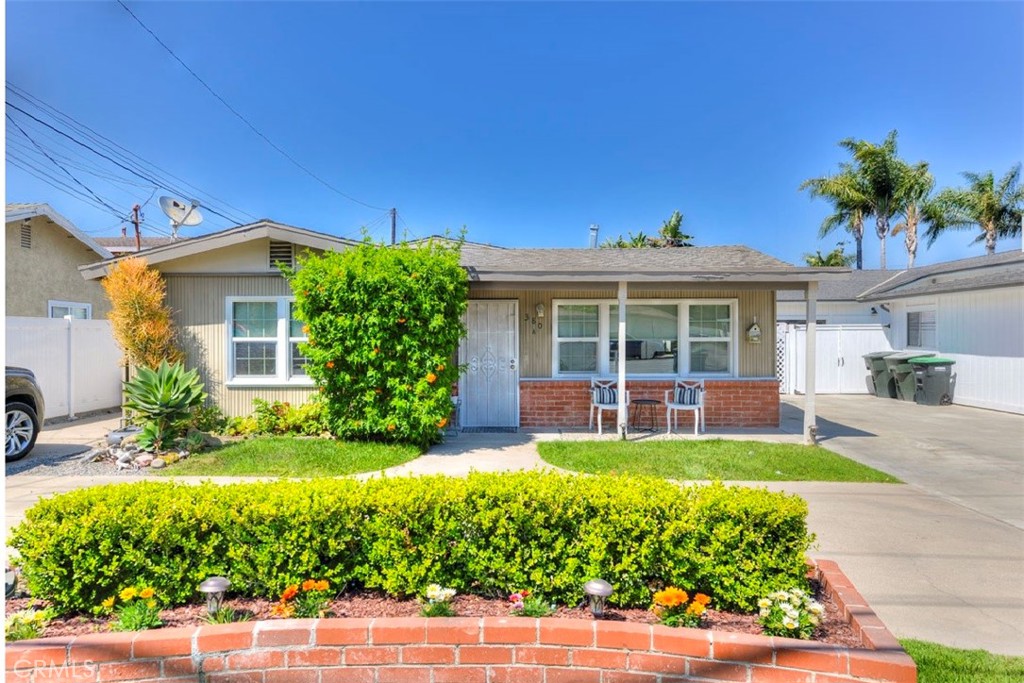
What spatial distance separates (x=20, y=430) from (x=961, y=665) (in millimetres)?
10002

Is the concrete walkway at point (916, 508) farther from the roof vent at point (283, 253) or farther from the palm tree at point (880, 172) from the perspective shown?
the palm tree at point (880, 172)

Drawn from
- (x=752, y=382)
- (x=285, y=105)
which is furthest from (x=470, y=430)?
(x=285, y=105)

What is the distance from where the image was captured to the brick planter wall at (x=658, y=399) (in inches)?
368

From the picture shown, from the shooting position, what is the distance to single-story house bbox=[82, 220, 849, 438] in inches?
356

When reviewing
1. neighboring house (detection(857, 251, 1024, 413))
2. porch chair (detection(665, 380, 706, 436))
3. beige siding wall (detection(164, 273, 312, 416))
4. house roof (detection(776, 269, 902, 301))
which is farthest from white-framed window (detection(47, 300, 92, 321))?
neighboring house (detection(857, 251, 1024, 413))

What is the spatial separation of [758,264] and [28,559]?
385 inches

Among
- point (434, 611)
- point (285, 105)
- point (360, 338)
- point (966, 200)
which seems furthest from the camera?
point (966, 200)

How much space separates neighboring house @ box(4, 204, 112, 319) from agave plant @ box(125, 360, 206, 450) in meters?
7.81

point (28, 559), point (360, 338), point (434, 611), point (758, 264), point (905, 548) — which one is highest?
point (758, 264)

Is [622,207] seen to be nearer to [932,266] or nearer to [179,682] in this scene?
[932,266]

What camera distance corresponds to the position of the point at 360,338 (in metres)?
7.27

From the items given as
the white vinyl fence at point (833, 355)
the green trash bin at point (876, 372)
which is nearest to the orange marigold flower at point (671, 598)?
the white vinyl fence at point (833, 355)

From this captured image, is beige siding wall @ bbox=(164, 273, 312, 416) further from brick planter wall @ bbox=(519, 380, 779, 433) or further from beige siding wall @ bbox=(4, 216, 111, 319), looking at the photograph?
beige siding wall @ bbox=(4, 216, 111, 319)

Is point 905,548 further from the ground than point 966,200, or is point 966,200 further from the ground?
point 966,200
